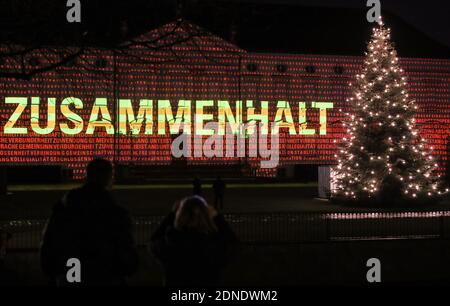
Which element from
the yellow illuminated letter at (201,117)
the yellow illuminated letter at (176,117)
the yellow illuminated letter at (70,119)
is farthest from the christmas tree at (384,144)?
the yellow illuminated letter at (70,119)

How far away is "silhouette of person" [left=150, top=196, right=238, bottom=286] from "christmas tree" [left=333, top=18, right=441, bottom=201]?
2255 centimetres

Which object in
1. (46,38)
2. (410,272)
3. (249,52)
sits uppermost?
(249,52)

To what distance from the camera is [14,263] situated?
13.1 metres

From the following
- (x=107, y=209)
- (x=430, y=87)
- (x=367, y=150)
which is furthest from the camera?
(x=430, y=87)

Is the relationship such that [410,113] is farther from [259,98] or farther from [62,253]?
[62,253]

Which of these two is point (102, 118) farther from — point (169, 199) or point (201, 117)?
point (169, 199)

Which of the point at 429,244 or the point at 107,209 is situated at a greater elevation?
the point at 107,209

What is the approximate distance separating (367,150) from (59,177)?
21475mm

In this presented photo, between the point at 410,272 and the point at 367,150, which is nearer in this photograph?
the point at 410,272

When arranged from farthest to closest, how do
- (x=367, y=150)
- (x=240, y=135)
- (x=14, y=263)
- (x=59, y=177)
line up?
A: (x=240, y=135), (x=59, y=177), (x=367, y=150), (x=14, y=263)

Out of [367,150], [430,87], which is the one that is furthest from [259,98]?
[367,150]

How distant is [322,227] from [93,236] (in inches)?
399

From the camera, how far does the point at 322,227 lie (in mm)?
15883

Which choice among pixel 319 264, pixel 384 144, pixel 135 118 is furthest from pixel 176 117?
pixel 319 264
